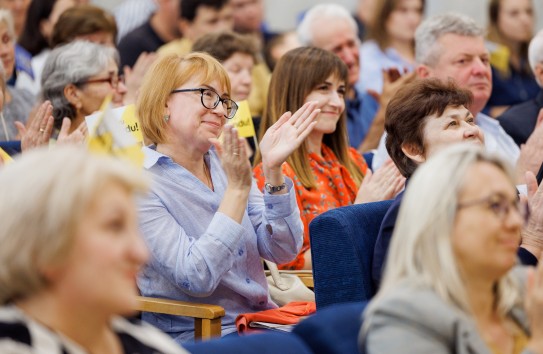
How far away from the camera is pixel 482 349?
6.61ft

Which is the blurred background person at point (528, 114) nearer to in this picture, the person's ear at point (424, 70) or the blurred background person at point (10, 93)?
the person's ear at point (424, 70)

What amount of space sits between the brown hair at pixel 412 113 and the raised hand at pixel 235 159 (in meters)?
0.58

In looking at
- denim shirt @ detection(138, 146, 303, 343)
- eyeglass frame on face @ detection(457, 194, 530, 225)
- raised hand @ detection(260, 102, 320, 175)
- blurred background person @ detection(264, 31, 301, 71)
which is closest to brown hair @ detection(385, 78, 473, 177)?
raised hand @ detection(260, 102, 320, 175)

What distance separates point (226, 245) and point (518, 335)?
1104mm

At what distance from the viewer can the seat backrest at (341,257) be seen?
10.2ft

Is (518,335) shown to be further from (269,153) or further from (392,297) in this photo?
(269,153)

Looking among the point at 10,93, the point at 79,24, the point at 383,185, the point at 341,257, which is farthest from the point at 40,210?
the point at 79,24

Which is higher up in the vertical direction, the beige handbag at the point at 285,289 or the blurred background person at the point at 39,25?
the beige handbag at the point at 285,289

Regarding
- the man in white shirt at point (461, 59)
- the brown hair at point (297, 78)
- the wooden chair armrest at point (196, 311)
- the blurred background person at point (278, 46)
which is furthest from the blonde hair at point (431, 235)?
the blurred background person at point (278, 46)

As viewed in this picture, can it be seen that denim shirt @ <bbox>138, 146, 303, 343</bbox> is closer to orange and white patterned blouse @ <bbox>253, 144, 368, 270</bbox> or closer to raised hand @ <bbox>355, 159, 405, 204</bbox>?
orange and white patterned blouse @ <bbox>253, 144, 368, 270</bbox>

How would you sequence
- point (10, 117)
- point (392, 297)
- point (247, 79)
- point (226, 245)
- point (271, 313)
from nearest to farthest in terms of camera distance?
point (392, 297)
point (226, 245)
point (271, 313)
point (10, 117)
point (247, 79)

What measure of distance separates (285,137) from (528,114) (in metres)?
2.35

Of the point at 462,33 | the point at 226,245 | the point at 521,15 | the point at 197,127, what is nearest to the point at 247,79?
the point at 462,33

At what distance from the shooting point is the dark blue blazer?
5.18 meters
